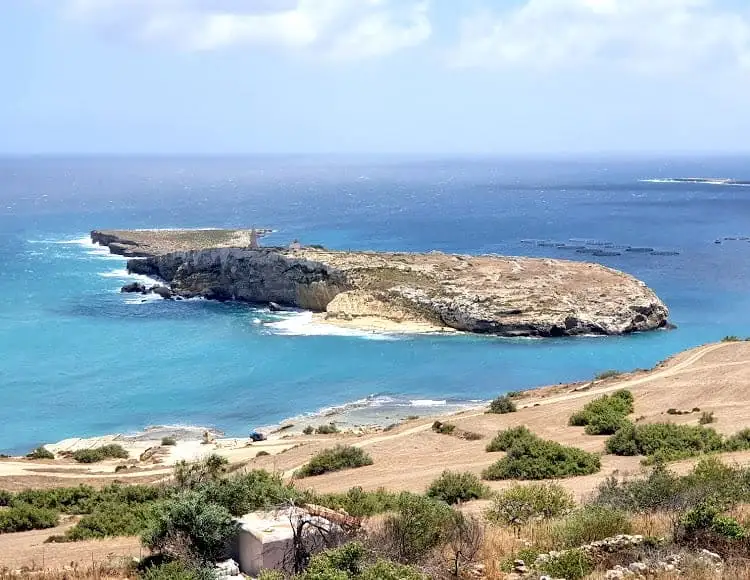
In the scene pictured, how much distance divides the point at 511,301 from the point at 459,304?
3773 millimetres

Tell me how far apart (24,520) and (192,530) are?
29.2 feet

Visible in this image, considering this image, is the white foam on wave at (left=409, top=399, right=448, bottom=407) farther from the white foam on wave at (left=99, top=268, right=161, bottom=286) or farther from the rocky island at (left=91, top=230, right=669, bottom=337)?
the white foam on wave at (left=99, top=268, right=161, bottom=286)

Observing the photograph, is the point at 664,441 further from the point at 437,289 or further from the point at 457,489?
the point at 437,289

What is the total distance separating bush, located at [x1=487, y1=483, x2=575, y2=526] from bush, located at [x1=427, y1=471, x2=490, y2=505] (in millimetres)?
2693

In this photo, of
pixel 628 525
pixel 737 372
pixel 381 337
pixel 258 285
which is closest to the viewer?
pixel 628 525

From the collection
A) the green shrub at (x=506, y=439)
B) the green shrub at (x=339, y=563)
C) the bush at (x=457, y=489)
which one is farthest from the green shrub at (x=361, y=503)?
the green shrub at (x=506, y=439)

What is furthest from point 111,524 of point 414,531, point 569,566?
point 569,566

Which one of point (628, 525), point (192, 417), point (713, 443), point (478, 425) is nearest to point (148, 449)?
point (192, 417)

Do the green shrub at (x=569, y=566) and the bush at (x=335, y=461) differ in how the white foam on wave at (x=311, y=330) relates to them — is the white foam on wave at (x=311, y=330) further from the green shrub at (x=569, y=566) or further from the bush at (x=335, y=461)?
the green shrub at (x=569, y=566)

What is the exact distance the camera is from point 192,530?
448 inches

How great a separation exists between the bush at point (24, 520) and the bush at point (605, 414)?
17002 mm

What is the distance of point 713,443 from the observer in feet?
73.9

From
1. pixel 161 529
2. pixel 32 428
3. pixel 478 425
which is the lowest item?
Result: pixel 32 428

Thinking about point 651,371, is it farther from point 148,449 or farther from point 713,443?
point 148,449
